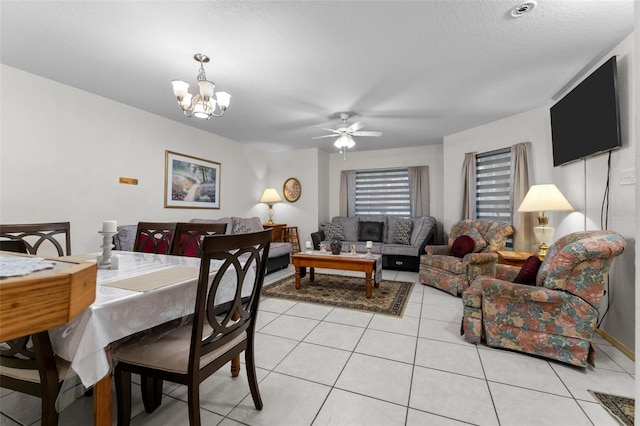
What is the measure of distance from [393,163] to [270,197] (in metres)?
2.80

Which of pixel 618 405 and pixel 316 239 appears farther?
pixel 316 239

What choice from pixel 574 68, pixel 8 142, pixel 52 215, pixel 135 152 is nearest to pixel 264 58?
pixel 135 152

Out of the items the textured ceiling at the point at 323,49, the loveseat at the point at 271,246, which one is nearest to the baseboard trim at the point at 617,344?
the textured ceiling at the point at 323,49

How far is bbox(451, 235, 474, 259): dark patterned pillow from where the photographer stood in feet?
12.2

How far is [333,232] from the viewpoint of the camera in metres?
5.68

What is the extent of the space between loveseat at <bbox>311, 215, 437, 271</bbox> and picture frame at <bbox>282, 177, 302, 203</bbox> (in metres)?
0.94

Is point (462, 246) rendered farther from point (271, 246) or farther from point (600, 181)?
point (271, 246)

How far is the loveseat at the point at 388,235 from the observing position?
4.81 meters

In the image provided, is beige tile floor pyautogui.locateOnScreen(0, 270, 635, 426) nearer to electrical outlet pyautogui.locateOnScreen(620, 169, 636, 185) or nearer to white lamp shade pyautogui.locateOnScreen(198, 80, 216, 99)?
electrical outlet pyautogui.locateOnScreen(620, 169, 636, 185)

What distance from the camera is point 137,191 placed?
146 inches

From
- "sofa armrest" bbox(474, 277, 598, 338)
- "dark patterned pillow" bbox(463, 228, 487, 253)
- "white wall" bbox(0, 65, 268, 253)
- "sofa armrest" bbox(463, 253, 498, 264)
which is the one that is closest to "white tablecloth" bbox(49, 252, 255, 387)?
"sofa armrest" bbox(474, 277, 598, 338)

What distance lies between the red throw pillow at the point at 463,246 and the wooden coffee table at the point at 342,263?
1192mm

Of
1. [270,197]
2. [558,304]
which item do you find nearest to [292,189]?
[270,197]

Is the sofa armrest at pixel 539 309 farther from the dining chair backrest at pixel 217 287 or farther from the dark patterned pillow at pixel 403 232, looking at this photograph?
the dark patterned pillow at pixel 403 232
